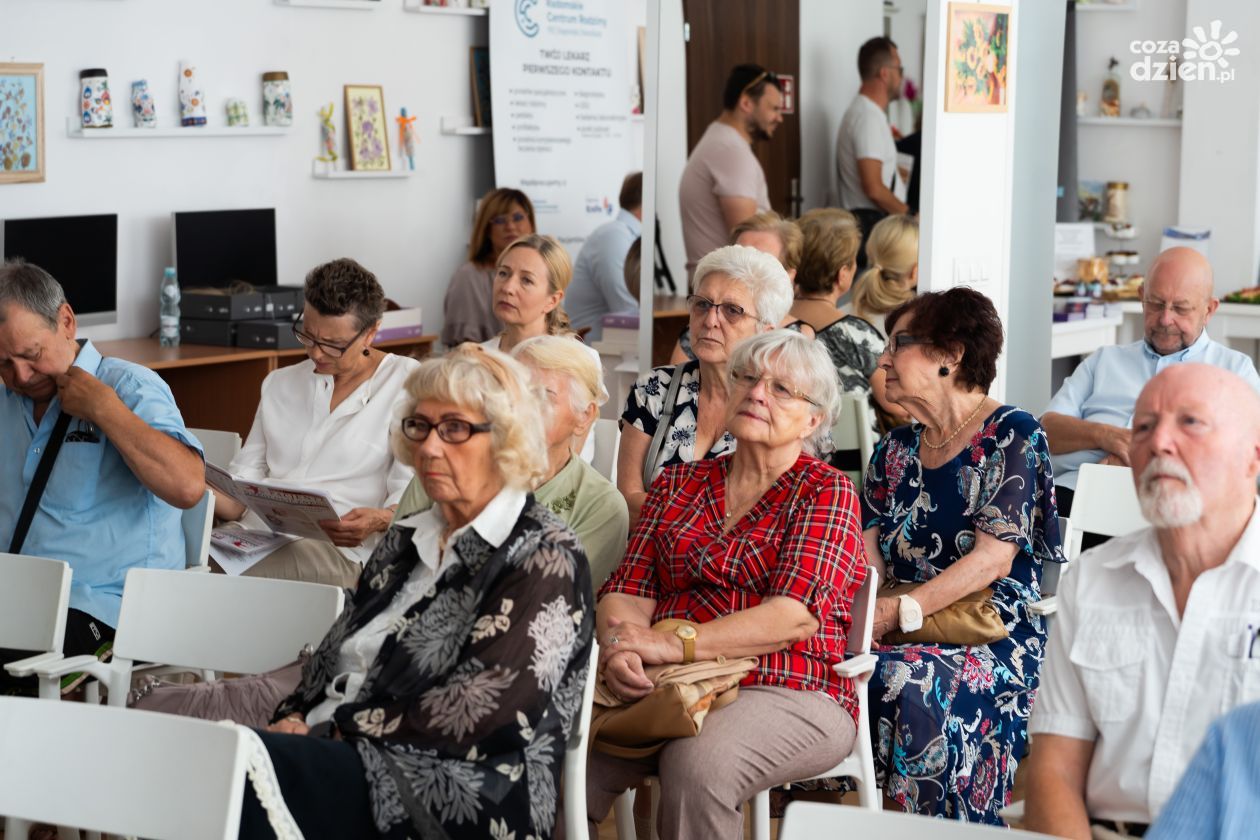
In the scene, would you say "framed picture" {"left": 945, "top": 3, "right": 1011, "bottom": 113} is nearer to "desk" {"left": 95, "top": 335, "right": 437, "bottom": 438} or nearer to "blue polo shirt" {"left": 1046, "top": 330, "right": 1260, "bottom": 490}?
"blue polo shirt" {"left": 1046, "top": 330, "right": 1260, "bottom": 490}

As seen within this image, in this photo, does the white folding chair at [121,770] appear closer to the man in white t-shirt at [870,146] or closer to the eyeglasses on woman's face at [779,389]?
the eyeglasses on woman's face at [779,389]

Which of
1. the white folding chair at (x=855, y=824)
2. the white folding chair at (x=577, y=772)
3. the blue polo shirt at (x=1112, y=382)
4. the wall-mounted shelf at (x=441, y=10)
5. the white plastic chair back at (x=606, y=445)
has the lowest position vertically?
the white folding chair at (x=577, y=772)

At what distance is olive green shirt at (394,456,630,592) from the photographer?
3.25 metres

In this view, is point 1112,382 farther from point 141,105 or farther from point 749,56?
point 141,105

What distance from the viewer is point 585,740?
2.68m

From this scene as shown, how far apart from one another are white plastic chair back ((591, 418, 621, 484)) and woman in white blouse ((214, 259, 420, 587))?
1.89 ft

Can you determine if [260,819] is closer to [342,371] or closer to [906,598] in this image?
[906,598]

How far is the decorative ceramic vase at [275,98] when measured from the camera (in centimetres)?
679

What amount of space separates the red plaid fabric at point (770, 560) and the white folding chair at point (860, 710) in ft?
0.08

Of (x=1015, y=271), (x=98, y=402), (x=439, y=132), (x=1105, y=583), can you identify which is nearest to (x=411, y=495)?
(x=98, y=402)

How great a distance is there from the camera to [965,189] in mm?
5410

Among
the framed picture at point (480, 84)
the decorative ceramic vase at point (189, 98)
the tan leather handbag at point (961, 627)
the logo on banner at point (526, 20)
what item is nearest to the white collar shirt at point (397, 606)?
the tan leather handbag at point (961, 627)

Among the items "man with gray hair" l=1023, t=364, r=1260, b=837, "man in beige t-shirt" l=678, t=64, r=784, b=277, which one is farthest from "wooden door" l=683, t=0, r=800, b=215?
"man with gray hair" l=1023, t=364, r=1260, b=837

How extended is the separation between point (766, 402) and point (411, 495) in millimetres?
820
